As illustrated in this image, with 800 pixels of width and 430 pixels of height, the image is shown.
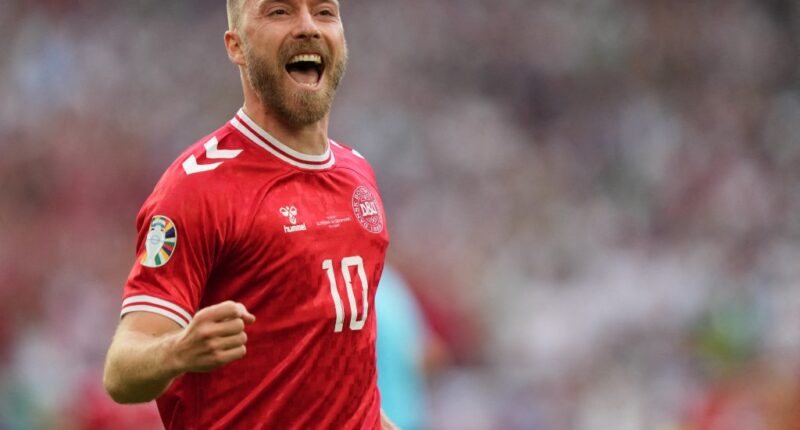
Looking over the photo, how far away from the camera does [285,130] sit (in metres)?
3.08

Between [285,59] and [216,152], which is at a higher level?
[285,59]

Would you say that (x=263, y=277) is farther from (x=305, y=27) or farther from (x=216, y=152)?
(x=305, y=27)

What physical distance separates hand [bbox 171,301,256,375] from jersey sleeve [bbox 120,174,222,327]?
13.1 inches

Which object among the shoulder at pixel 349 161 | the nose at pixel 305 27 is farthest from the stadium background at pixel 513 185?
the nose at pixel 305 27

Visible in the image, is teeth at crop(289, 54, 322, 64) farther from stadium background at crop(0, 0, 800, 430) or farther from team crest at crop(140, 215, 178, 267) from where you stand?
stadium background at crop(0, 0, 800, 430)

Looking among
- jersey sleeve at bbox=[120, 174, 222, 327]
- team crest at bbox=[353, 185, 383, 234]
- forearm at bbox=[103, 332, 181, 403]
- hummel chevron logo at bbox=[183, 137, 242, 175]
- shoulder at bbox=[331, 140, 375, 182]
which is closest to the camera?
forearm at bbox=[103, 332, 181, 403]

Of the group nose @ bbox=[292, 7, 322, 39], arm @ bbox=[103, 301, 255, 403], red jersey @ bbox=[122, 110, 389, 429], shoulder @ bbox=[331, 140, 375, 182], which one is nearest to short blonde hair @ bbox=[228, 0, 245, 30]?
nose @ bbox=[292, 7, 322, 39]

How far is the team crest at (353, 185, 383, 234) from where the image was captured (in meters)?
3.18

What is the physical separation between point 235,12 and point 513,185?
657 cm

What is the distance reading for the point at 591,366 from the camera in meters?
8.34

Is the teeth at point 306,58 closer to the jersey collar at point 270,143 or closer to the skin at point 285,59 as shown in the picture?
the skin at point 285,59

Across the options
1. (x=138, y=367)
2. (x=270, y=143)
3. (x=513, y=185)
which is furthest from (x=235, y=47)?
(x=513, y=185)

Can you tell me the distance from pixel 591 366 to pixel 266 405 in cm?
576

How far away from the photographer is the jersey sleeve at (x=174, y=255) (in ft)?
8.71
